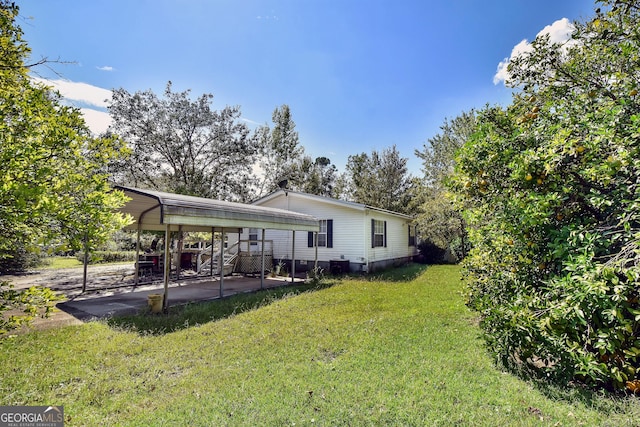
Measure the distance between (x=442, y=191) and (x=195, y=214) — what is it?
15.0 metres

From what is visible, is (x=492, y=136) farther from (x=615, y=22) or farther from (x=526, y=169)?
(x=615, y=22)

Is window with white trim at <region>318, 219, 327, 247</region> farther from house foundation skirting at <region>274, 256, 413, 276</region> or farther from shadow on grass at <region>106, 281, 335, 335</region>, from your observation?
shadow on grass at <region>106, 281, 335, 335</region>

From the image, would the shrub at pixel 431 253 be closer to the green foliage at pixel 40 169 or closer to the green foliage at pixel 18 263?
the green foliage at pixel 40 169

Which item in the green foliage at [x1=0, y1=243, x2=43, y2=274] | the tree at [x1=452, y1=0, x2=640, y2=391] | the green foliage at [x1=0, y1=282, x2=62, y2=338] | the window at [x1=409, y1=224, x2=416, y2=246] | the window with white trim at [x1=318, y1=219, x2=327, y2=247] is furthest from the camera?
the window at [x1=409, y1=224, x2=416, y2=246]

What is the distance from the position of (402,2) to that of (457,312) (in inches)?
308

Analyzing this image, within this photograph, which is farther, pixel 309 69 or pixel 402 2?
pixel 309 69

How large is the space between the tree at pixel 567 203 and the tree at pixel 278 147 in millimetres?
25742

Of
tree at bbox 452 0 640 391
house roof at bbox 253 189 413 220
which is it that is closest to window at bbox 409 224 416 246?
house roof at bbox 253 189 413 220

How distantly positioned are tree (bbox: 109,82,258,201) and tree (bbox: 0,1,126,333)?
17.4m

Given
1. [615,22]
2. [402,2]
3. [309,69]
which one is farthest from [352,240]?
[615,22]

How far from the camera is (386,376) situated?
3730mm

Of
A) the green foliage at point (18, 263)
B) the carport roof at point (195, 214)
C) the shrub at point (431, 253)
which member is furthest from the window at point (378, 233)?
the green foliage at point (18, 263)

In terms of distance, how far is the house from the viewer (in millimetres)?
13859

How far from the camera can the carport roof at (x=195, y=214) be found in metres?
7.08
